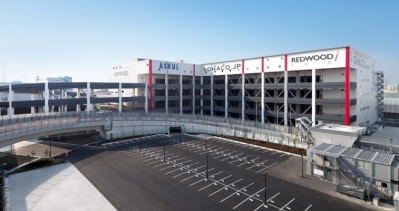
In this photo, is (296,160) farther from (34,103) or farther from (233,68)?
(34,103)

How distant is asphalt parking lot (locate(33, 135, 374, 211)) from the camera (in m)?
19.2

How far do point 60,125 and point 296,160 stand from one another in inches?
1348

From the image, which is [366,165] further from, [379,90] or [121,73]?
[121,73]

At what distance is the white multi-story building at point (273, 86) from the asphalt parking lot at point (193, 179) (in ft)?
70.1

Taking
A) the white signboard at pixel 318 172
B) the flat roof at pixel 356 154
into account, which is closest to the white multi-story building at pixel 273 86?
the flat roof at pixel 356 154

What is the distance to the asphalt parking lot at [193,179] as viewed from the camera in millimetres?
19156

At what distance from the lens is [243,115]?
201ft

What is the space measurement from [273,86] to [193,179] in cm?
3716

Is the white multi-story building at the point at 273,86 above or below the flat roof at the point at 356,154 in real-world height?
above

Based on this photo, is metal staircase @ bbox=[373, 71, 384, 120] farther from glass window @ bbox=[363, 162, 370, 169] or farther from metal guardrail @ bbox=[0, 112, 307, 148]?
glass window @ bbox=[363, 162, 370, 169]

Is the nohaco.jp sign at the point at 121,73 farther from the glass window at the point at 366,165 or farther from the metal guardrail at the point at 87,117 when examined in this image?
the glass window at the point at 366,165

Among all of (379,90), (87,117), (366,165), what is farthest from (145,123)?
Answer: (379,90)

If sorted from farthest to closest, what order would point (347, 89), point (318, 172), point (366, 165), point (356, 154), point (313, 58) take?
point (313, 58)
point (347, 89)
point (318, 172)
point (356, 154)
point (366, 165)

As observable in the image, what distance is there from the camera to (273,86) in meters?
54.6
